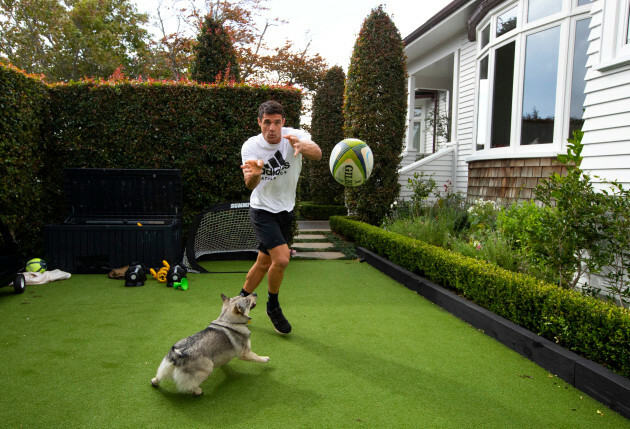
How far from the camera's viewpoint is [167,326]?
13.3 feet

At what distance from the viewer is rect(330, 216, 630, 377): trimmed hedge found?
2801 mm

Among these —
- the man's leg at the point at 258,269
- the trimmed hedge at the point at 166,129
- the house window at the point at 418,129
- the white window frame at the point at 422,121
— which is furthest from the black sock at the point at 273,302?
the house window at the point at 418,129

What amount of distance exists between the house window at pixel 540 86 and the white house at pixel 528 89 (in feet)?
0.06

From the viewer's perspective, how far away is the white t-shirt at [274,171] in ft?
12.4

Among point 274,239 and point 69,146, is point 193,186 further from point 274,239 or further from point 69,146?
point 274,239

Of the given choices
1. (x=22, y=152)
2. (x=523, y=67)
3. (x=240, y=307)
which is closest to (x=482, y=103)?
(x=523, y=67)

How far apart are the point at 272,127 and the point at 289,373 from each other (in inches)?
79.3

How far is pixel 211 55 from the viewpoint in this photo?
10422 millimetres

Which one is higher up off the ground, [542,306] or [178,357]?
[542,306]

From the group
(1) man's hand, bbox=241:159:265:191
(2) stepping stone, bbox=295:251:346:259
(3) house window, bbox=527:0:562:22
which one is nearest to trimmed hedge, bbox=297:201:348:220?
(2) stepping stone, bbox=295:251:346:259

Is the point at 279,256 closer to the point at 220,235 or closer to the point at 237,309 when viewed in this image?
the point at 237,309

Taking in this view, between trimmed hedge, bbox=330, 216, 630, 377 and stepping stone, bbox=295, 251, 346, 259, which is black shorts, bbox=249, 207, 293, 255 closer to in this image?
trimmed hedge, bbox=330, 216, 630, 377

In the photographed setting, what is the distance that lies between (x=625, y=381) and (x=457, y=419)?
43.5 inches

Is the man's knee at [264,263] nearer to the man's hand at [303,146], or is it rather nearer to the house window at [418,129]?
the man's hand at [303,146]
